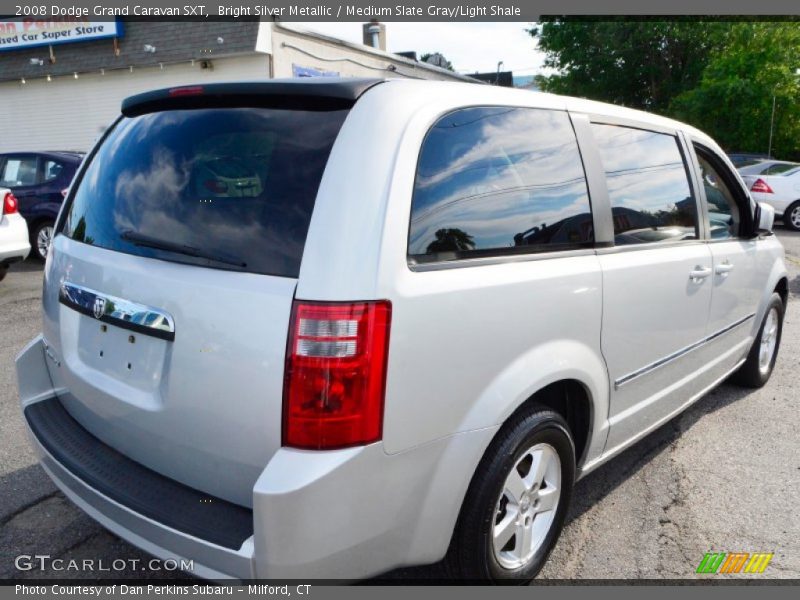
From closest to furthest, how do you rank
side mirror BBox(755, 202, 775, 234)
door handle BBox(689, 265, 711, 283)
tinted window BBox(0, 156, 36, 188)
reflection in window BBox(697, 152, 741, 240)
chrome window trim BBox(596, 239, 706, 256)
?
1. chrome window trim BBox(596, 239, 706, 256)
2. door handle BBox(689, 265, 711, 283)
3. reflection in window BBox(697, 152, 741, 240)
4. side mirror BBox(755, 202, 775, 234)
5. tinted window BBox(0, 156, 36, 188)

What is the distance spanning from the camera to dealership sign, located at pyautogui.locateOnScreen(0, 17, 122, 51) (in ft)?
52.1

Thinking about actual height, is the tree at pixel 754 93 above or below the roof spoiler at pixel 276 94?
above

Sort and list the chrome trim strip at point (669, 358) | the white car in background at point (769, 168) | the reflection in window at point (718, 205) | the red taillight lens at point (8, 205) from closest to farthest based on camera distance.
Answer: the chrome trim strip at point (669, 358) → the reflection in window at point (718, 205) → the red taillight lens at point (8, 205) → the white car in background at point (769, 168)

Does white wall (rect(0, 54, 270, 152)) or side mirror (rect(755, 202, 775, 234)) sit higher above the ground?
white wall (rect(0, 54, 270, 152))

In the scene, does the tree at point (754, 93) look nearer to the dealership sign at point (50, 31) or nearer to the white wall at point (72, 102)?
the white wall at point (72, 102)

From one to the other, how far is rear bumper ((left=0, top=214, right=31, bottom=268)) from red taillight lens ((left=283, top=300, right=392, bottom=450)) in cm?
737

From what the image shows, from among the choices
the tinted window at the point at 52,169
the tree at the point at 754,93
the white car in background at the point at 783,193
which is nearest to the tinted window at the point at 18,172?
the tinted window at the point at 52,169

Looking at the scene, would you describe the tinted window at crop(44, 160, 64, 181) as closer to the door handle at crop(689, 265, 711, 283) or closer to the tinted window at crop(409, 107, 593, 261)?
the tinted window at crop(409, 107, 593, 261)

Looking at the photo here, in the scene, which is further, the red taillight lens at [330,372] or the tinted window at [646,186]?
the tinted window at [646,186]

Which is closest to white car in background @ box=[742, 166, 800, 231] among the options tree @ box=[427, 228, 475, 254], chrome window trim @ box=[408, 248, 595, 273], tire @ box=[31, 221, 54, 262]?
tire @ box=[31, 221, 54, 262]

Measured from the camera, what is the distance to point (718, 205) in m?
4.01

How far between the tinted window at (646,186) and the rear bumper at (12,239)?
24.0ft

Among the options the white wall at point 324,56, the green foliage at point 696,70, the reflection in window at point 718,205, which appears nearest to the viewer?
the reflection in window at point 718,205

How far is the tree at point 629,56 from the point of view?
30.2 metres
